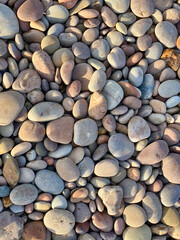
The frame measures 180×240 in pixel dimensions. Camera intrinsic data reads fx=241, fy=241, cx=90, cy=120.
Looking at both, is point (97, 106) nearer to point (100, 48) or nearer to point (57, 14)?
point (100, 48)

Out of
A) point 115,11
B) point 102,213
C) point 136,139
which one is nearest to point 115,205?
point 102,213

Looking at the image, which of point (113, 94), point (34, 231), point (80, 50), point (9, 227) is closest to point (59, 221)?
point (34, 231)

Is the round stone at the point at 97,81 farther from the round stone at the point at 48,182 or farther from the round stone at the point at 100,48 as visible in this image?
the round stone at the point at 48,182

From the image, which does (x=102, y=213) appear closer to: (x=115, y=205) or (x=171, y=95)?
(x=115, y=205)

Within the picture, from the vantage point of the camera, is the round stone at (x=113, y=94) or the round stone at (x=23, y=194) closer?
the round stone at (x=23, y=194)

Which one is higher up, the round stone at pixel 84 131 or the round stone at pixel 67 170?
the round stone at pixel 84 131

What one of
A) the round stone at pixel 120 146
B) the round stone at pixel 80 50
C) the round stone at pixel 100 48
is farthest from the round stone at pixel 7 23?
the round stone at pixel 120 146

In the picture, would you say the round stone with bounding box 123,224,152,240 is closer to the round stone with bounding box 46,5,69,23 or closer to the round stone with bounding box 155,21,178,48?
the round stone with bounding box 155,21,178,48
